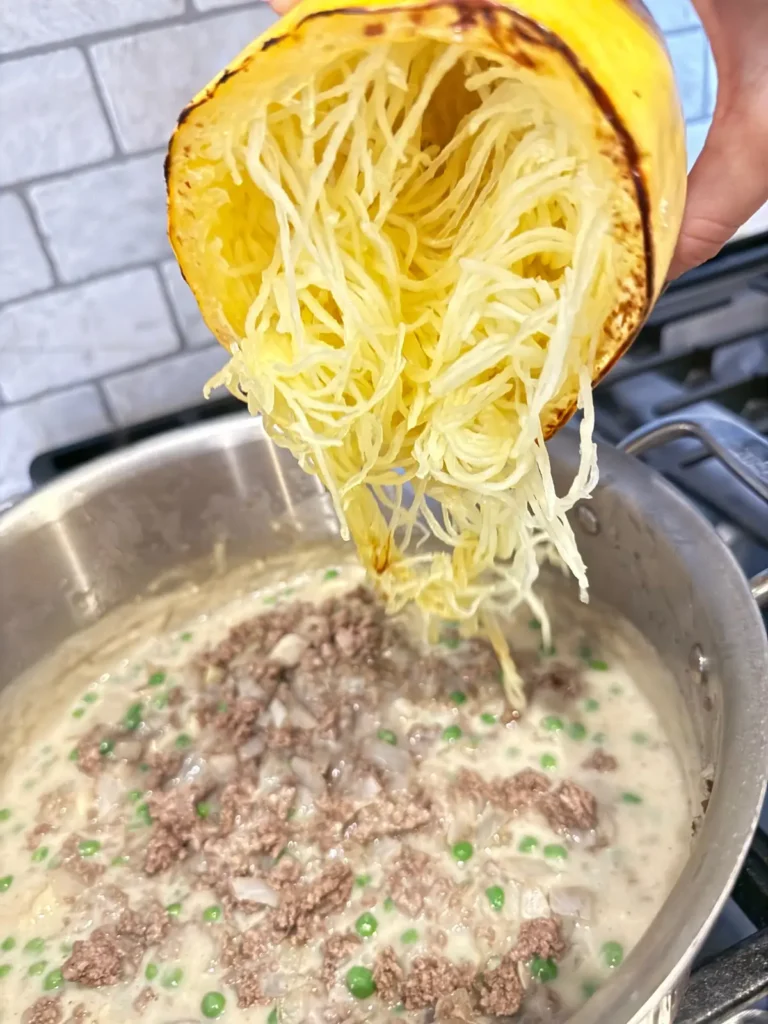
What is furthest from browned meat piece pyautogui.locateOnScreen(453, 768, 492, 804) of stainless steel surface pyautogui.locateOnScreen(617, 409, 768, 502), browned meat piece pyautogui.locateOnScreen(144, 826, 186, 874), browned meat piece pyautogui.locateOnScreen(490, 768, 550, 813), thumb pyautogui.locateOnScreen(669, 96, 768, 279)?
thumb pyautogui.locateOnScreen(669, 96, 768, 279)

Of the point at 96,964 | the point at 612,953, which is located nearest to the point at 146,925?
the point at 96,964

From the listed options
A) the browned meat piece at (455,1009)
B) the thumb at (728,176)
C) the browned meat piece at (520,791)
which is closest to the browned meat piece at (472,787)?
the browned meat piece at (520,791)

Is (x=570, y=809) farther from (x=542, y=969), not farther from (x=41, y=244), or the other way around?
(x=41, y=244)

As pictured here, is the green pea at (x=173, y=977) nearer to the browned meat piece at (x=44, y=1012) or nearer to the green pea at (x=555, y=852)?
the browned meat piece at (x=44, y=1012)

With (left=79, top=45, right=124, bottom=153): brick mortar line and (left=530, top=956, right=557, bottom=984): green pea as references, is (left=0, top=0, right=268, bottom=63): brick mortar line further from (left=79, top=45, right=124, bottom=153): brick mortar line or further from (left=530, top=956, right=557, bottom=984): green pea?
(left=530, top=956, right=557, bottom=984): green pea

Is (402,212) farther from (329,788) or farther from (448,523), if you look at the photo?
(329,788)
